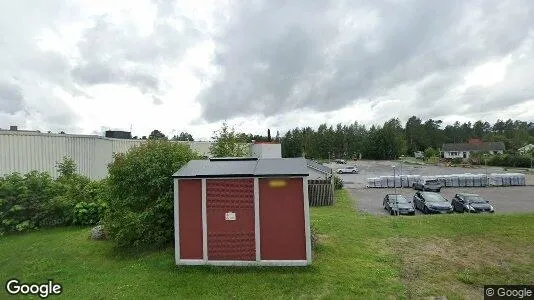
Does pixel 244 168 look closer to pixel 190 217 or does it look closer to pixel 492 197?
pixel 190 217

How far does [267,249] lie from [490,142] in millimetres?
114740

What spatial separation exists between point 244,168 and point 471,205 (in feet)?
54.6

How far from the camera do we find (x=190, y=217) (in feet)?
31.5

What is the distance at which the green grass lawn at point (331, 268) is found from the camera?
310 inches

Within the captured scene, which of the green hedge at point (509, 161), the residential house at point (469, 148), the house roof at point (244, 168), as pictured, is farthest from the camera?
the residential house at point (469, 148)

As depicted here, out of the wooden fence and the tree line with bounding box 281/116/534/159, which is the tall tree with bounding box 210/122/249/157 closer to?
the wooden fence

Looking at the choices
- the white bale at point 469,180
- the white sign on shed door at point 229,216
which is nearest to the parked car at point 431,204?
the white sign on shed door at point 229,216

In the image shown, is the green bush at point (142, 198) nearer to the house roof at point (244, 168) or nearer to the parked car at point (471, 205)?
the house roof at point (244, 168)

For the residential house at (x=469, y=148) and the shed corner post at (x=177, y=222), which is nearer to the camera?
the shed corner post at (x=177, y=222)

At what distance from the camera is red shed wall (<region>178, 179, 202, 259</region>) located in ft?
31.2

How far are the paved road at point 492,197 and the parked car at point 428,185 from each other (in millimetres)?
666

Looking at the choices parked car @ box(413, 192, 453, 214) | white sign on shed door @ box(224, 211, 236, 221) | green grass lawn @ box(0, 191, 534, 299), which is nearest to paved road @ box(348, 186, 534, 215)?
parked car @ box(413, 192, 453, 214)

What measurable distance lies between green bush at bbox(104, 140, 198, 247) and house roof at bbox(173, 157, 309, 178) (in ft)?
4.27

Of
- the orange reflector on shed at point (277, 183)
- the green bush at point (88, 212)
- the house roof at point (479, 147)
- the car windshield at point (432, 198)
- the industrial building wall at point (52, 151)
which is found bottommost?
the car windshield at point (432, 198)
